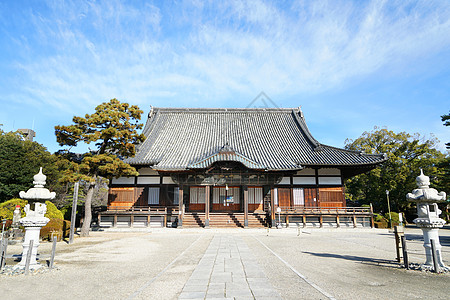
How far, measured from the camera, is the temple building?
20562 mm

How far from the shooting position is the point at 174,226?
20.7 metres

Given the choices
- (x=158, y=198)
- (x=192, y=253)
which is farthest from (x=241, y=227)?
(x=192, y=253)

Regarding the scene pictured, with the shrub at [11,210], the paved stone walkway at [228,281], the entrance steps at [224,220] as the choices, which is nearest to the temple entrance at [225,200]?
the entrance steps at [224,220]

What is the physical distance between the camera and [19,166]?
76.7 feet

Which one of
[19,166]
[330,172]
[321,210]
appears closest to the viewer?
[321,210]

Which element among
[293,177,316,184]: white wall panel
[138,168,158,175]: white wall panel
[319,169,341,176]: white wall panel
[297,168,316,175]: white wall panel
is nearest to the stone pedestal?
[138,168,158,175]: white wall panel

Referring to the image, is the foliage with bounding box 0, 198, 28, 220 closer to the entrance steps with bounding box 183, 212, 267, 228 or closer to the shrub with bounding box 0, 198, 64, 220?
the shrub with bounding box 0, 198, 64, 220

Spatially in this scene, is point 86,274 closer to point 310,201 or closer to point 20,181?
point 310,201

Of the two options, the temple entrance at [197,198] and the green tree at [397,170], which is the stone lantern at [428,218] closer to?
the temple entrance at [197,198]

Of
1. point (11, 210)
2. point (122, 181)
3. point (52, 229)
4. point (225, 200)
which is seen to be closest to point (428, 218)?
point (52, 229)

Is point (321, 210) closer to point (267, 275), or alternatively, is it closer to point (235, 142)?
point (235, 142)

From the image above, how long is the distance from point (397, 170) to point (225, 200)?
67.4ft

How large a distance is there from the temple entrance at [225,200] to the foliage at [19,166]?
14.0 m

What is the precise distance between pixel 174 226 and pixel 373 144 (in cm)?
2696
